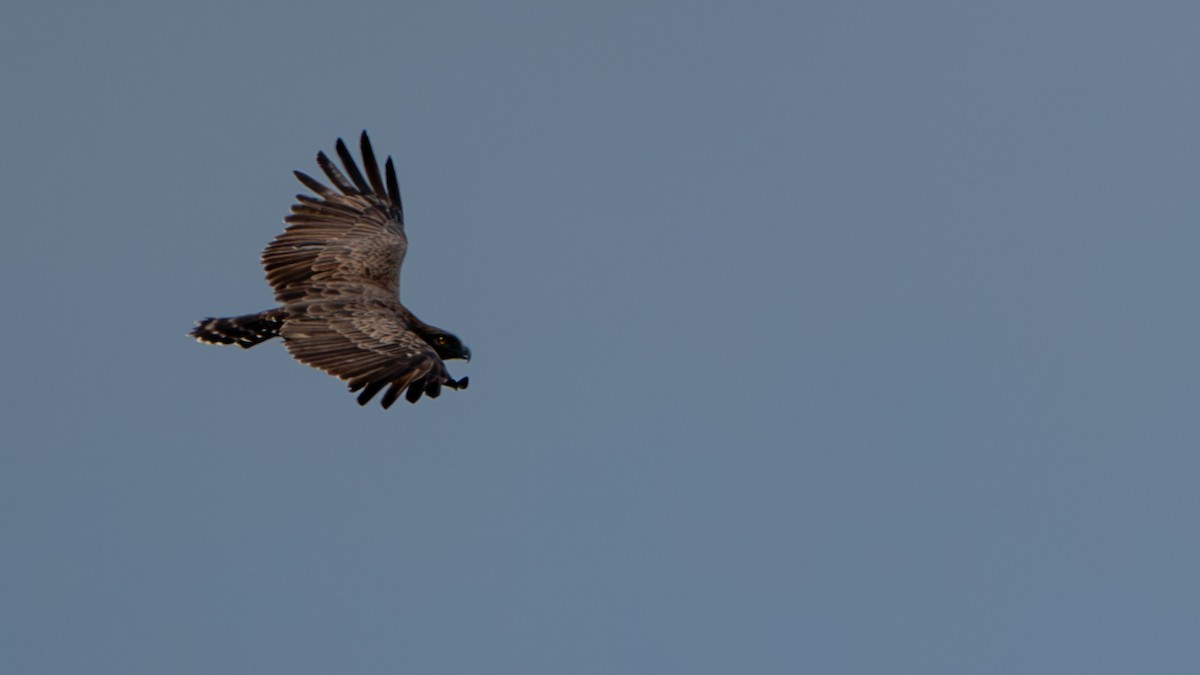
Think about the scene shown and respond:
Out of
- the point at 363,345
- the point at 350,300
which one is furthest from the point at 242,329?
the point at 363,345

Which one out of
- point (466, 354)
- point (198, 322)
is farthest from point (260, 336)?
point (466, 354)

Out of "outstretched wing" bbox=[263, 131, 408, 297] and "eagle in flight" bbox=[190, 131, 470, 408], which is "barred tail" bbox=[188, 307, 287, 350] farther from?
"outstretched wing" bbox=[263, 131, 408, 297]

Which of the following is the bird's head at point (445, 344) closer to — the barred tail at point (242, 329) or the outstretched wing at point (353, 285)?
the outstretched wing at point (353, 285)

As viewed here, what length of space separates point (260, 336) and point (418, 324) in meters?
3.01

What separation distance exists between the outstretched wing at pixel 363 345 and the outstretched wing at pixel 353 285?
0.02 meters

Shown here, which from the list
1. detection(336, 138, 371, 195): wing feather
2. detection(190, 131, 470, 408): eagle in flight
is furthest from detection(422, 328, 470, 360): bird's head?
detection(336, 138, 371, 195): wing feather

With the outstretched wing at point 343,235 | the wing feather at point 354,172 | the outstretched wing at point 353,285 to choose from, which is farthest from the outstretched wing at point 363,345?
the wing feather at point 354,172

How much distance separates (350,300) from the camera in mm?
34562

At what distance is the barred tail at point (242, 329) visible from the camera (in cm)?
3419

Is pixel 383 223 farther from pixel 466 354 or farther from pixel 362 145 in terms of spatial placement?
pixel 466 354

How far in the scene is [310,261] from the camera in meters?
36.9

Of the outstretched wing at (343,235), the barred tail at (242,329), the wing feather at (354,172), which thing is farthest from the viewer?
the wing feather at (354,172)

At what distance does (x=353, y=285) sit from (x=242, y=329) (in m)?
2.53

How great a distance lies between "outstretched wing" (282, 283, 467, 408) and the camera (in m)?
30.0
